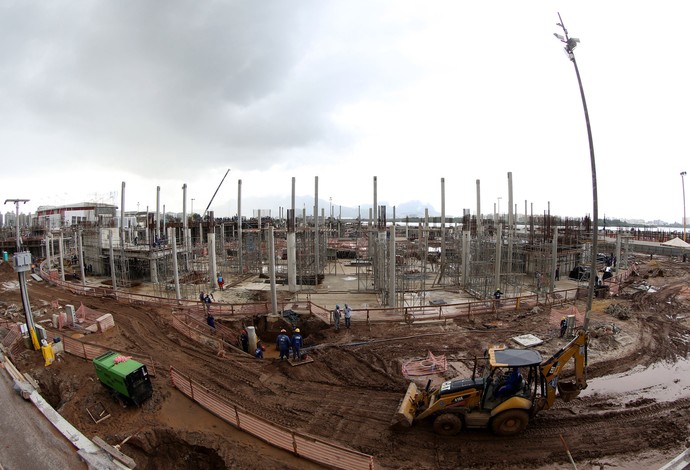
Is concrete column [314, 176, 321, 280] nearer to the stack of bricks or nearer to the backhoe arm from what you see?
the stack of bricks

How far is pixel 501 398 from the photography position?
745 cm

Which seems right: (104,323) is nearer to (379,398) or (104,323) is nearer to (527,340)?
(379,398)

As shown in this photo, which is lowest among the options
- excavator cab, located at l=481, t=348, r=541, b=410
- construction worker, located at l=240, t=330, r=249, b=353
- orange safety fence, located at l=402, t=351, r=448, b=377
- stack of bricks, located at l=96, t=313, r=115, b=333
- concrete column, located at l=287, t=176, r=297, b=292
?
construction worker, located at l=240, t=330, r=249, b=353

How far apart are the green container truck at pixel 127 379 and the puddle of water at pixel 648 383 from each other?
1158 cm

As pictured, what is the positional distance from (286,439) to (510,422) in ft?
15.8

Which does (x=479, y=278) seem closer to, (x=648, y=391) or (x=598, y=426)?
(x=648, y=391)

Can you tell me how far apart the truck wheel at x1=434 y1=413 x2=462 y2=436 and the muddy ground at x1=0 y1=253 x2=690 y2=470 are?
0.22m

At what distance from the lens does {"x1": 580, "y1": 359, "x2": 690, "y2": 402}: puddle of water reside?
9172 millimetres

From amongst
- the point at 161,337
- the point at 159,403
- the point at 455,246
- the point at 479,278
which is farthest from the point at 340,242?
the point at 159,403

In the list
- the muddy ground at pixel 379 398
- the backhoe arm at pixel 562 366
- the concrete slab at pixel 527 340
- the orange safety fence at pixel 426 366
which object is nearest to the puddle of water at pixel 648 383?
the muddy ground at pixel 379 398

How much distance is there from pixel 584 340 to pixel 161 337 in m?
14.4

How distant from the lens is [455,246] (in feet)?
82.1

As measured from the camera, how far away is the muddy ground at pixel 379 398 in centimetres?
702

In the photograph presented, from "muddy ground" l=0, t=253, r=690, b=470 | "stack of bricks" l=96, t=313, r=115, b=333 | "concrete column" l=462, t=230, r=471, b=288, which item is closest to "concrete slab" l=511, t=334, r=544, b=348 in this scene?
"muddy ground" l=0, t=253, r=690, b=470
